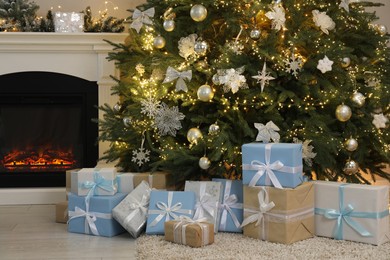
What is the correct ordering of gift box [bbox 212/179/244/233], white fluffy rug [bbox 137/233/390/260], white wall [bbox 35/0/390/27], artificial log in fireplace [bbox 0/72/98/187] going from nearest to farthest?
white fluffy rug [bbox 137/233/390/260] → gift box [bbox 212/179/244/233] → artificial log in fireplace [bbox 0/72/98/187] → white wall [bbox 35/0/390/27]

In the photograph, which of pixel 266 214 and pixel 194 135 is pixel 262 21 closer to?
pixel 194 135

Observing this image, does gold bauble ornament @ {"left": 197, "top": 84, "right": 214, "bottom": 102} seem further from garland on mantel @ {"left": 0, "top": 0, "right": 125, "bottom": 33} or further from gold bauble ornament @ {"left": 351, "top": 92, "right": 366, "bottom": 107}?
garland on mantel @ {"left": 0, "top": 0, "right": 125, "bottom": 33}

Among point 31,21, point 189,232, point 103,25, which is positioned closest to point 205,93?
point 189,232

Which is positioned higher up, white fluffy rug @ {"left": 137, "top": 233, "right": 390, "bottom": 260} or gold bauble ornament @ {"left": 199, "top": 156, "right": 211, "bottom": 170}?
gold bauble ornament @ {"left": 199, "top": 156, "right": 211, "bottom": 170}

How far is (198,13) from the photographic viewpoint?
3.08m

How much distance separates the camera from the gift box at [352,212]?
2.64 meters

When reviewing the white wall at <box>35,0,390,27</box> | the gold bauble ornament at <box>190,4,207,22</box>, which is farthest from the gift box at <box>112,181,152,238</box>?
the white wall at <box>35,0,390,27</box>

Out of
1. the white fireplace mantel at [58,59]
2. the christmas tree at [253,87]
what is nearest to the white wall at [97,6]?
the white fireplace mantel at [58,59]

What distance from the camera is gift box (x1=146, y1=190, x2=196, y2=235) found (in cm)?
282

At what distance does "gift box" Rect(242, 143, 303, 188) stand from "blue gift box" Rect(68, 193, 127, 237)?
685 mm

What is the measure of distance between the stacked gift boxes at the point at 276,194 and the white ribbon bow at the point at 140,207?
19.3 inches

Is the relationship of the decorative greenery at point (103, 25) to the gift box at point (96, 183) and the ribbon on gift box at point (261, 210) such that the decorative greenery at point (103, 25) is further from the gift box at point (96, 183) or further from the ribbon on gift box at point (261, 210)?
the ribbon on gift box at point (261, 210)

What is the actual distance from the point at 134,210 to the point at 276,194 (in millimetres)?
702

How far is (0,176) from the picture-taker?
4004 mm
